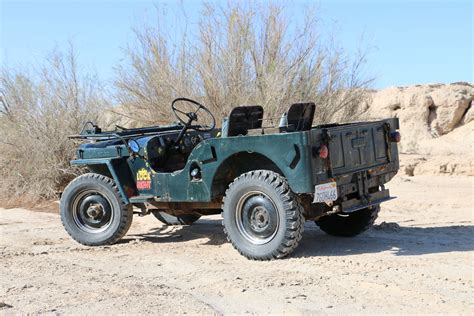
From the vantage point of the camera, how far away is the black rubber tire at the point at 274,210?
6680 mm

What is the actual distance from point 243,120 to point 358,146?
1294 millimetres

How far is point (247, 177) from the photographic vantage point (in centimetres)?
696

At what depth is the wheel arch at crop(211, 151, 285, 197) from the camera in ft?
23.7

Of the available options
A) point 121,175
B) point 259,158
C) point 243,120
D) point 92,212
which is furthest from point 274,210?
point 92,212

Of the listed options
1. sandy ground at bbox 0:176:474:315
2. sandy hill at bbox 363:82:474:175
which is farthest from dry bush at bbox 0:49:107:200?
sandy hill at bbox 363:82:474:175

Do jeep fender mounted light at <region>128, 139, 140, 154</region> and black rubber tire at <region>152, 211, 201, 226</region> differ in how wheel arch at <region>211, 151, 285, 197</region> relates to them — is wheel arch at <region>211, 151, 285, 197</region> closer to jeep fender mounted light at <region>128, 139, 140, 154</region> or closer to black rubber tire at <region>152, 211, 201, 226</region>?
jeep fender mounted light at <region>128, 139, 140, 154</region>

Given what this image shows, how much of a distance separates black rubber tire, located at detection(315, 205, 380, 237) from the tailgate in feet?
2.25

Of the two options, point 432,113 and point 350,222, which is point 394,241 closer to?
point 350,222

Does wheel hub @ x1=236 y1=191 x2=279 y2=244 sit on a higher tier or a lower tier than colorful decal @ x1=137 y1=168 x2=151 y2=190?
lower

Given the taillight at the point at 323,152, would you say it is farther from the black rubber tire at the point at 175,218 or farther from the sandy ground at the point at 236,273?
the black rubber tire at the point at 175,218

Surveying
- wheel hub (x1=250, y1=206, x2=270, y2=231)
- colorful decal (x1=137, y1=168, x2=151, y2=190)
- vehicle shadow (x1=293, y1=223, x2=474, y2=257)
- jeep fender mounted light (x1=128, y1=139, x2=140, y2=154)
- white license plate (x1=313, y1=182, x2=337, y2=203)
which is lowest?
vehicle shadow (x1=293, y1=223, x2=474, y2=257)

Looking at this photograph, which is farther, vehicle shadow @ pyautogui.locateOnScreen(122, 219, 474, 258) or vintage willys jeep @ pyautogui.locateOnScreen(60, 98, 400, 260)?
vehicle shadow @ pyautogui.locateOnScreen(122, 219, 474, 258)

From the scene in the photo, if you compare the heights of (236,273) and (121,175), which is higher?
(121,175)

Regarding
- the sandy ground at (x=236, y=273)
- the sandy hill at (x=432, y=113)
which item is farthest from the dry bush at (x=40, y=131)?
the sandy hill at (x=432, y=113)
